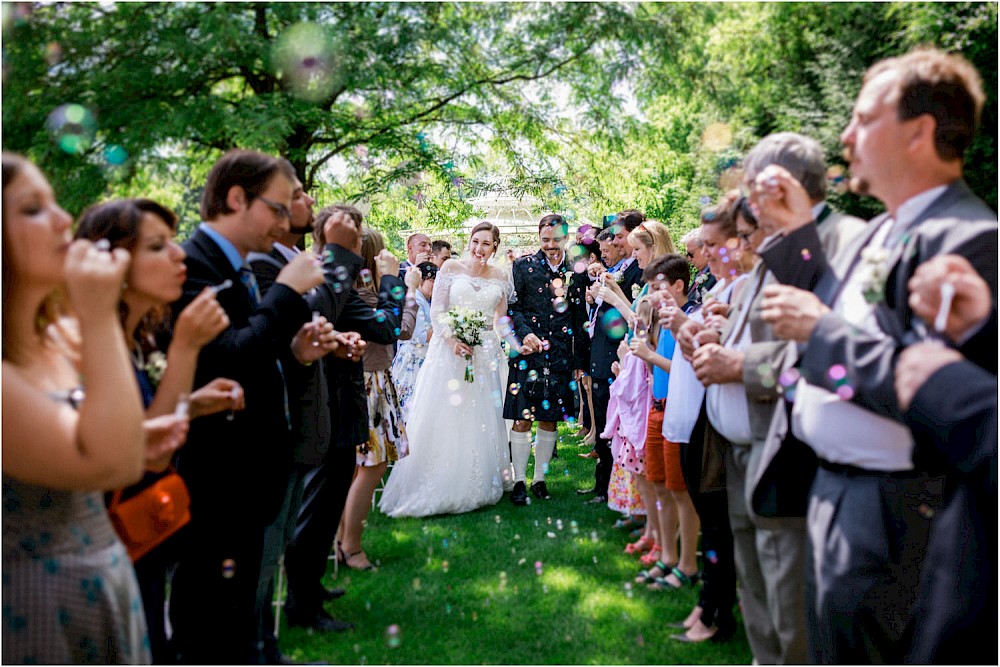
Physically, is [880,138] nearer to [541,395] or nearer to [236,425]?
[236,425]

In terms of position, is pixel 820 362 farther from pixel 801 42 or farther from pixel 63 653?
pixel 801 42

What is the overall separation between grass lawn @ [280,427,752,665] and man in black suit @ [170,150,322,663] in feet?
3.28

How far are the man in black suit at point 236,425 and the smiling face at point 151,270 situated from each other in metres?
0.36

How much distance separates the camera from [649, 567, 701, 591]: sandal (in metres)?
4.58

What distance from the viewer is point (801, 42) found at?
20734 millimetres

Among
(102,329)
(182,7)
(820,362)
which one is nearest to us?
(102,329)

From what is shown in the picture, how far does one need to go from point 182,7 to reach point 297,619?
725 cm

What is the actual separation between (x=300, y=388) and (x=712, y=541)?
2163mm

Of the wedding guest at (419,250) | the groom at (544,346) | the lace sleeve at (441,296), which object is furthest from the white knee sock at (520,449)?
the wedding guest at (419,250)

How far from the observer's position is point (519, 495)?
21.8ft

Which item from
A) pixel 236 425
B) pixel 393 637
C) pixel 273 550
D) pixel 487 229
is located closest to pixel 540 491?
pixel 487 229

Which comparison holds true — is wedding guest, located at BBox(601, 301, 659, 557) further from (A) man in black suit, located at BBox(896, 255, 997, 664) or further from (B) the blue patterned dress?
(B) the blue patterned dress

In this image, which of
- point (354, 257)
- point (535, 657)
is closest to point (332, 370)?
point (354, 257)

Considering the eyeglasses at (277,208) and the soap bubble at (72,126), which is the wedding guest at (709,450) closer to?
the eyeglasses at (277,208)
